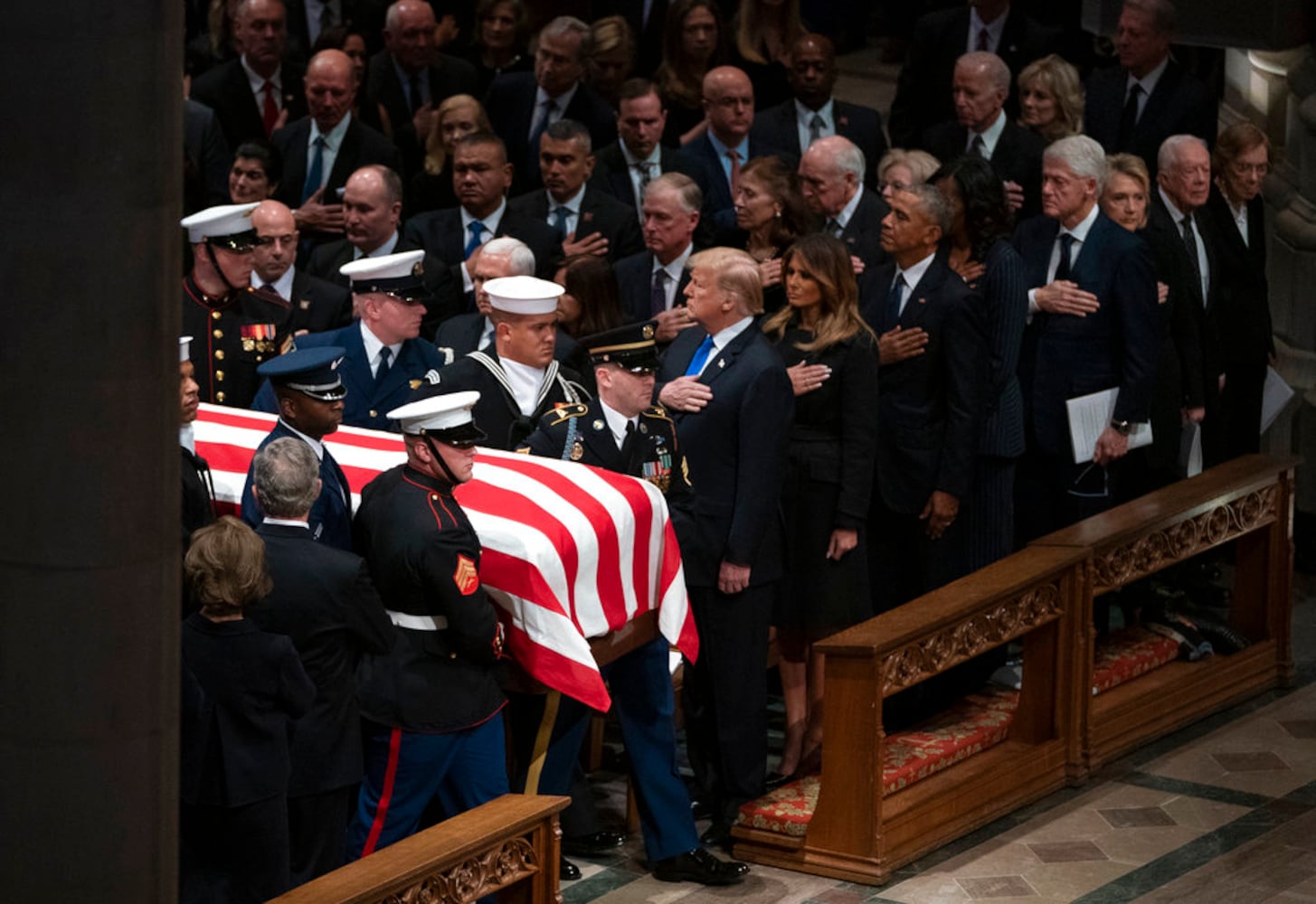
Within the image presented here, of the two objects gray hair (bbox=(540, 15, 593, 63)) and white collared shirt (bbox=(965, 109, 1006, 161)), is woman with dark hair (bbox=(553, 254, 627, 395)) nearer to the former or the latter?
white collared shirt (bbox=(965, 109, 1006, 161))

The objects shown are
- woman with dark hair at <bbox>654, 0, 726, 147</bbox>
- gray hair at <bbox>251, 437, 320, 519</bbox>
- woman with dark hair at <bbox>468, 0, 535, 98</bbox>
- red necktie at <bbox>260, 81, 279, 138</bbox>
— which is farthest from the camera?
woman with dark hair at <bbox>468, 0, 535, 98</bbox>

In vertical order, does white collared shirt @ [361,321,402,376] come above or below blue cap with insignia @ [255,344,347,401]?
below

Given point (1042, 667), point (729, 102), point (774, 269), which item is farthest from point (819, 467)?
point (729, 102)

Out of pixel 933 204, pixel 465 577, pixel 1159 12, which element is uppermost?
pixel 1159 12

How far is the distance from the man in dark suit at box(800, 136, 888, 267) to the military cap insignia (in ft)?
8.77

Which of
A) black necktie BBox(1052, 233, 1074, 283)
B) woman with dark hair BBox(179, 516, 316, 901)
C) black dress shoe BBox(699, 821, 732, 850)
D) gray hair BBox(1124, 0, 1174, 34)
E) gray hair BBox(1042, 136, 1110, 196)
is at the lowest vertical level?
black dress shoe BBox(699, 821, 732, 850)

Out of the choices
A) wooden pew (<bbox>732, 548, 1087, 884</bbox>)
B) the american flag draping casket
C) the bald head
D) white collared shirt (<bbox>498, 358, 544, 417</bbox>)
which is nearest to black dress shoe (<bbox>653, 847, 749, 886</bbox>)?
wooden pew (<bbox>732, 548, 1087, 884</bbox>)

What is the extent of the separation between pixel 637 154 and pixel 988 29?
1748mm

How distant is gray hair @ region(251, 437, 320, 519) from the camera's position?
498 cm

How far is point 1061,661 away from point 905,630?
2.81 ft

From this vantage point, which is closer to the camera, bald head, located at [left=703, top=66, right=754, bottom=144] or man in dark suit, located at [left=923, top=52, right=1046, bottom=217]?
man in dark suit, located at [left=923, top=52, right=1046, bottom=217]

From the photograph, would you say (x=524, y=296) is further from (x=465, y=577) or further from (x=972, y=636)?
(x=972, y=636)

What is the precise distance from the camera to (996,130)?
27.1 feet

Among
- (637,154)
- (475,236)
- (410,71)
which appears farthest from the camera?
(410,71)
